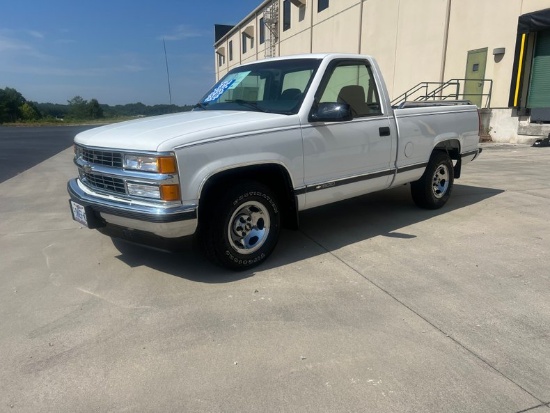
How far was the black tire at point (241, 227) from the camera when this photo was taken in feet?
12.0

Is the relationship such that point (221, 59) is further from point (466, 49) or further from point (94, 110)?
point (466, 49)

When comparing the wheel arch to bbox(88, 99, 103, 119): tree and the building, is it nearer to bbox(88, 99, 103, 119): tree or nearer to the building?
the building

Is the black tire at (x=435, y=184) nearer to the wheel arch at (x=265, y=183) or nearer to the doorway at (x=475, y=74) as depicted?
the wheel arch at (x=265, y=183)

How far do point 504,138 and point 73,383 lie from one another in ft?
52.5

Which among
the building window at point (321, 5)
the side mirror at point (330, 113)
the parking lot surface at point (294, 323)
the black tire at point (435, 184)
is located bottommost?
the parking lot surface at point (294, 323)

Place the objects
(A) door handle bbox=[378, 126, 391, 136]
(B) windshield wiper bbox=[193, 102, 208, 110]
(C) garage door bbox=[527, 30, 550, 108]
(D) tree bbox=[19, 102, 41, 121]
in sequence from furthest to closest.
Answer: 1. (D) tree bbox=[19, 102, 41, 121]
2. (C) garage door bbox=[527, 30, 550, 108]
3. (B) windshield wiper bbox=[193, 102, 208, 110]
4. (A) door handle bbox=[378, 126, 391, 136]

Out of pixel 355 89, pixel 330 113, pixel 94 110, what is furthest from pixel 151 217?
pixel 94 110

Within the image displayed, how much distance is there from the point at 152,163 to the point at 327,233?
95.3 inches

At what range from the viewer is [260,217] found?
4.02 m

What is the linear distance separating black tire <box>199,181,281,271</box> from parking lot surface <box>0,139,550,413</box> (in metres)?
0.19

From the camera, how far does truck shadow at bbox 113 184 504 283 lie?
4051mm

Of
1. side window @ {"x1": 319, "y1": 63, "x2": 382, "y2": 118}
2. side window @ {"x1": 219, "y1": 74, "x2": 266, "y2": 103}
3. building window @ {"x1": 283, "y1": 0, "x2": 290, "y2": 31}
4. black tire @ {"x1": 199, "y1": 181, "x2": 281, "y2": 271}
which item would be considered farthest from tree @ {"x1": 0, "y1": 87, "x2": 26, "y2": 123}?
black tire @ {"x1": 199, "y1": 181, "x2": 281, "y2": 271}

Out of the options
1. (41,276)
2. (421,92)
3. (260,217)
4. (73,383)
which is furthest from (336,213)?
(421,92)

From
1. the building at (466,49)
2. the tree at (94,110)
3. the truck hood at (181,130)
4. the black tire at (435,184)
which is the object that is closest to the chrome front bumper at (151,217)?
the truck hood at (181,130)
